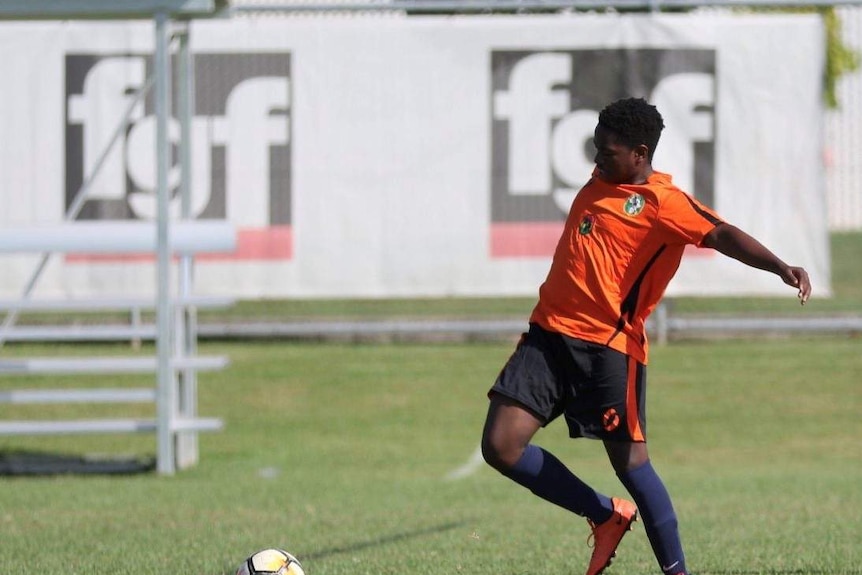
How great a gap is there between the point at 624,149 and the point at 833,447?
778 cm

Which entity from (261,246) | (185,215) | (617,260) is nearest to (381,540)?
(617,260)

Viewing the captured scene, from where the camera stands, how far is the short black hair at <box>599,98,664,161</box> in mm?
5363

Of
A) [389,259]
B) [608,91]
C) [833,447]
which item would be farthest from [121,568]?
[833,447]

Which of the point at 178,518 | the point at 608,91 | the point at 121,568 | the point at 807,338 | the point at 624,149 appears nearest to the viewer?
the point at 624,149

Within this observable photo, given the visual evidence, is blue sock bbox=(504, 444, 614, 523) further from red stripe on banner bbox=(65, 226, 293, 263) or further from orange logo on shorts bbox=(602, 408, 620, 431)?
red stripe on banner bbox=(65, 226, 293, 263)

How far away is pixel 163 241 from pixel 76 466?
2050mm

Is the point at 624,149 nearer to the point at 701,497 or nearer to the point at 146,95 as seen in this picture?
the point at 701,497

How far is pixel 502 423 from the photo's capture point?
17.9ft

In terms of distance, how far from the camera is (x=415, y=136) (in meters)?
12.1

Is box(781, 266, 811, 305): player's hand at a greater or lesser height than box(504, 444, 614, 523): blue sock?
greater

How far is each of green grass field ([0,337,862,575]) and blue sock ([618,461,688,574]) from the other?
A: 0.67 m

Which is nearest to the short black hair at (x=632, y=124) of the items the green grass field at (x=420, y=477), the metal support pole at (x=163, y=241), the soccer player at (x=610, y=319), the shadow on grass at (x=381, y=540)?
the soccer player at (x=610, y=319)

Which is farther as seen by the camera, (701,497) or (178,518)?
(701,497)

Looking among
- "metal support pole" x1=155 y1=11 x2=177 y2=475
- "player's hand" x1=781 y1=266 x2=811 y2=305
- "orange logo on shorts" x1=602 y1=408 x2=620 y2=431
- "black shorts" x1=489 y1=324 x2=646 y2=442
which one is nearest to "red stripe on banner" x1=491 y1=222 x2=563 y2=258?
"metal support pole" x1=155 y1=11 x2=177 y2=475
